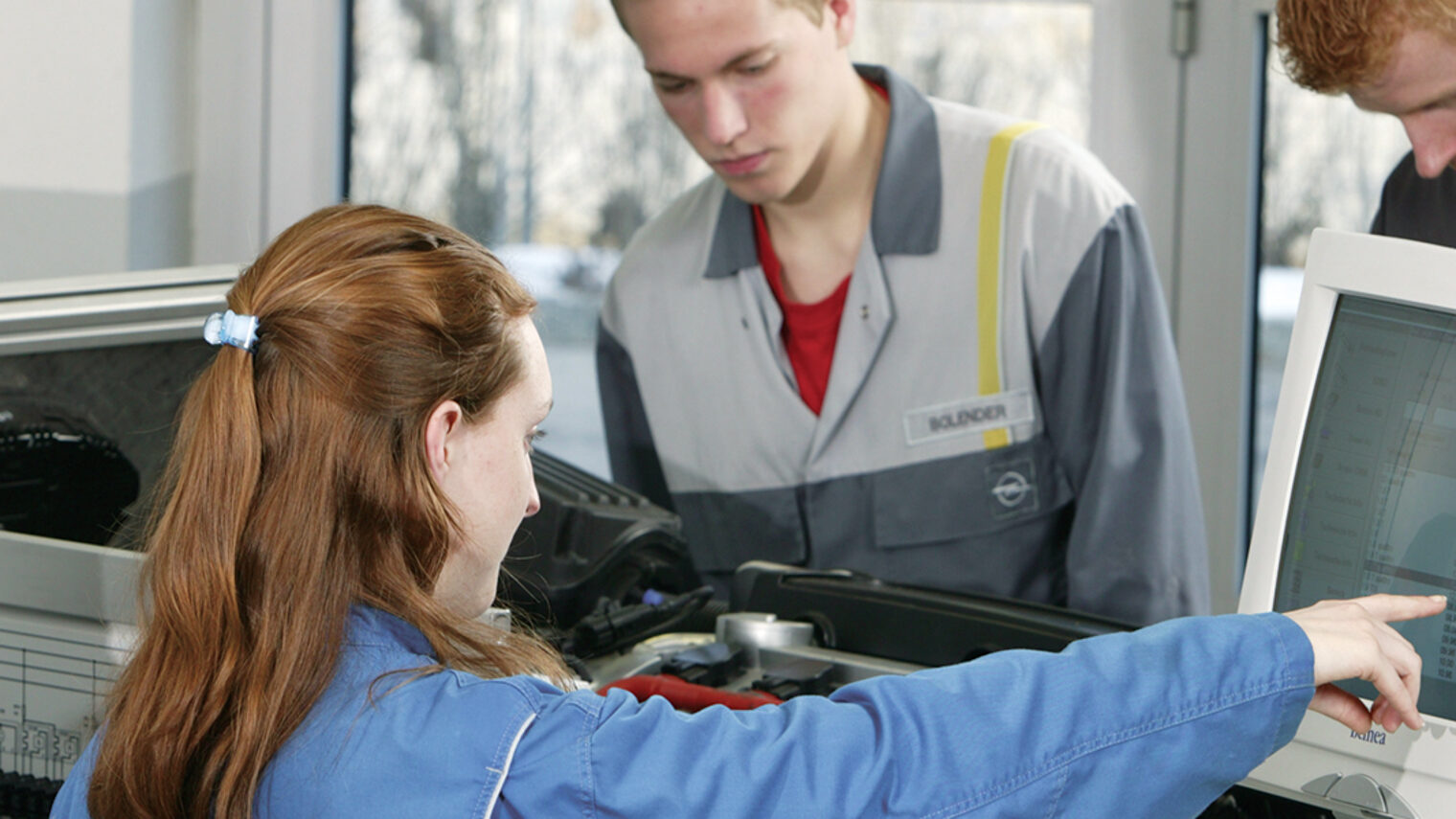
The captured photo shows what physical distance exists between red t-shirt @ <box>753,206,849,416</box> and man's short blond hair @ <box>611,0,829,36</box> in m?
0.29

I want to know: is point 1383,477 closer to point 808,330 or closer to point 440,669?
point 440,669

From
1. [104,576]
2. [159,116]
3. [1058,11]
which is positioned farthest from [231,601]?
[1058,11]

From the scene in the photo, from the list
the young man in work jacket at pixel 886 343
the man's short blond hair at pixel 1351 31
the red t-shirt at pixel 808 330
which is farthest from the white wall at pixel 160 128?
the man's short blond hair at pixel 1351 31

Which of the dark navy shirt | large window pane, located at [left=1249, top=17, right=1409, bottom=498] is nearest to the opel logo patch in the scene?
the dark navy shirt

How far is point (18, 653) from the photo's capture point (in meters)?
0.97

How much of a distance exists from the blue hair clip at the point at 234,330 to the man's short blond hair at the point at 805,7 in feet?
2.66

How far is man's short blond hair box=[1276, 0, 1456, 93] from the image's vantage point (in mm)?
1025

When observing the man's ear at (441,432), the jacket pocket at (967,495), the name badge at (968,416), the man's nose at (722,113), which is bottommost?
the jacket pocket at (967,495)

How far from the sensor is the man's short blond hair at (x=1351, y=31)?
3.36 feet

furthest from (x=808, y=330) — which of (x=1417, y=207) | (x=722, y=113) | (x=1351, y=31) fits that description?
(x=1351, y=31)

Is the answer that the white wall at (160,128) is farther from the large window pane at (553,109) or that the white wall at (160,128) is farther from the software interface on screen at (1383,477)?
the software interface on screen at (1383,477)

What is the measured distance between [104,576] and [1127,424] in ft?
3.39

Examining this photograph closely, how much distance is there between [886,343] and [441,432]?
0.93 m

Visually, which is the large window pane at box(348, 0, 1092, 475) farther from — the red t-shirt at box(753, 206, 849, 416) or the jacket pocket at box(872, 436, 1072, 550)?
the jacket pocket at box(872, 436, 1072, 550)
